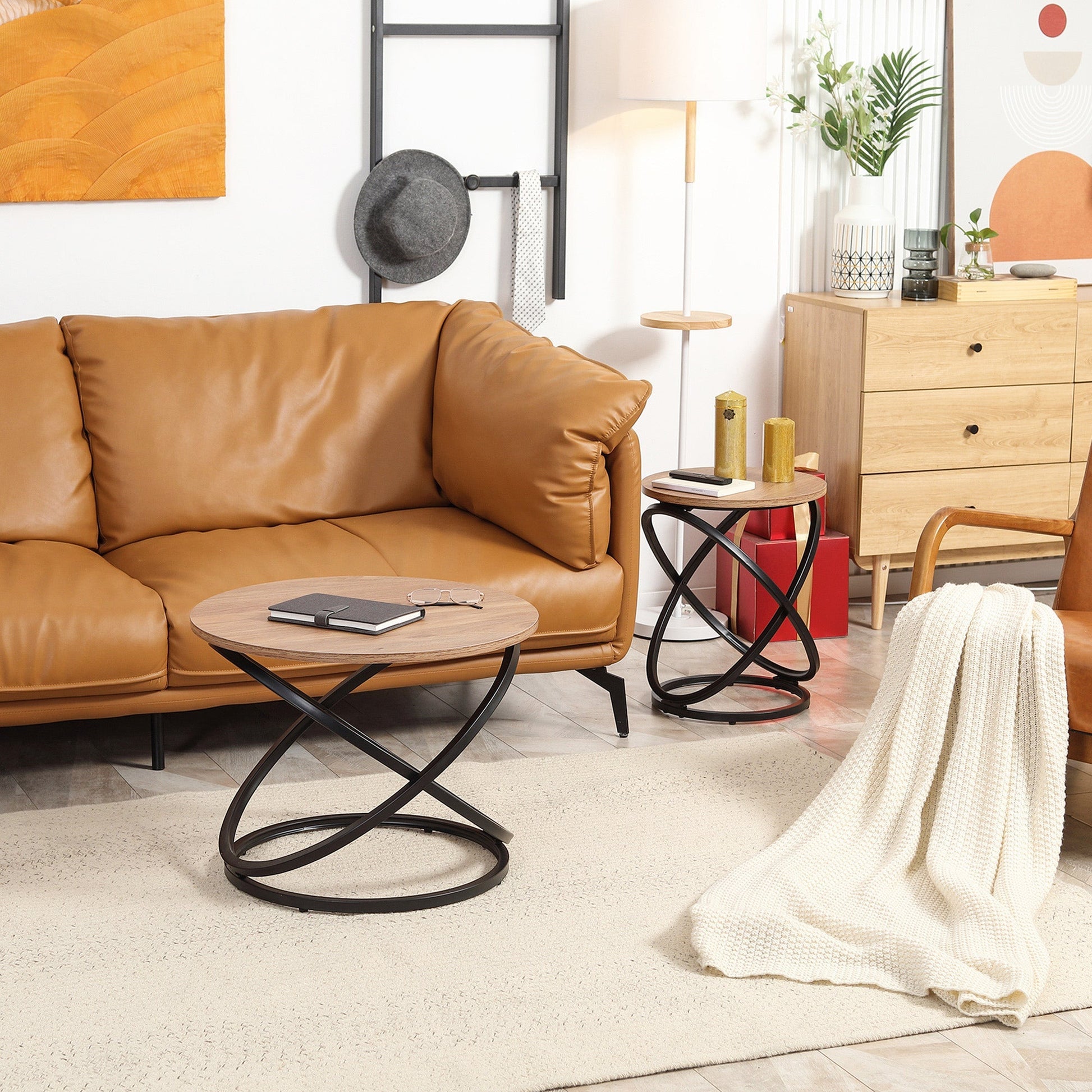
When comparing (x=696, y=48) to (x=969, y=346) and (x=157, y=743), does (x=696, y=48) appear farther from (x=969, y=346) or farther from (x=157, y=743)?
(x=157, y=743)

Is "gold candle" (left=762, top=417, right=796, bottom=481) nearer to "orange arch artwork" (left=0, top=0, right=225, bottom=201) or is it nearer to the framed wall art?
the framed wall art

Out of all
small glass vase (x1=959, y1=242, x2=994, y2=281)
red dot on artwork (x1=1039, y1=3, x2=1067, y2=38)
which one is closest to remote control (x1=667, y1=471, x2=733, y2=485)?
small glass vase (x1=959, y1=242, x2=994, y2=281)

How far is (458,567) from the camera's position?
9.93ft

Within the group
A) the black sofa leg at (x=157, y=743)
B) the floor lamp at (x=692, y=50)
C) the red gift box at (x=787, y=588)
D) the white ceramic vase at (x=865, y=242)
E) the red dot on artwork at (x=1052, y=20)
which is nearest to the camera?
the black sofa leg at (x=157, y=743)

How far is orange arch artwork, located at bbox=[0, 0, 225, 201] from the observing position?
3.40 metres

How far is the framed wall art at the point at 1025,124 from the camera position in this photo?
4191 mm

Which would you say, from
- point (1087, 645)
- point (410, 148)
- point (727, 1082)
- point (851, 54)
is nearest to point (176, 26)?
point (410, 148)

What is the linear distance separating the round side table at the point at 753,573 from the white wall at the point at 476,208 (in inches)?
31.7

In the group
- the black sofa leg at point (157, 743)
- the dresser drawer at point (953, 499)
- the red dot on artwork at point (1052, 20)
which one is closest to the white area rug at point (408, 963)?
the black sofa leg at point (157, 743)

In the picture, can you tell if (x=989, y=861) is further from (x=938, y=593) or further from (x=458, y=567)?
(x=458, y=567)

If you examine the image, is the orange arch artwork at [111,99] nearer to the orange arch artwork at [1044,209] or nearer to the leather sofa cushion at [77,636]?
the leather sofa cushion at [77,636]

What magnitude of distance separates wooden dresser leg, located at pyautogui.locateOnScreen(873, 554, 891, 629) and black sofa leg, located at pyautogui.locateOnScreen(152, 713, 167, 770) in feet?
6.58

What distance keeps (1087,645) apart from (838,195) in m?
2.10

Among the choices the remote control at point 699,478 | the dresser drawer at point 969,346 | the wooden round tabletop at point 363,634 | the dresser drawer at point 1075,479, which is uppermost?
the dresser drawer at point 969,346
